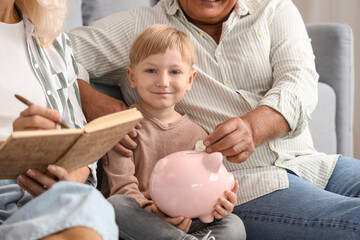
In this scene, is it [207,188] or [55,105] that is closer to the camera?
[207,188]

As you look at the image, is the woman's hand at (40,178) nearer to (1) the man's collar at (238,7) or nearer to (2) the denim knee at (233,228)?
(2) the denim knee at (233,228)

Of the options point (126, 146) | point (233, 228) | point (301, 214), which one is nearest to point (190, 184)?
point (233, 228)

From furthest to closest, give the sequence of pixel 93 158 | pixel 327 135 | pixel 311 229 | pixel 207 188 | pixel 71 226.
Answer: pixel 327 135, pixel 311 229, pixel 207 188, pixel 93 158, pixel 71 226

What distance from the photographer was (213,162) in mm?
1241

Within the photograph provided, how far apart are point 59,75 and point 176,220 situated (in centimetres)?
47

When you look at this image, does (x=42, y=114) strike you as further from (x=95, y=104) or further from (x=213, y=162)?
(x=95, y=104)

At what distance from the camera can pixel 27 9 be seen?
1.40m

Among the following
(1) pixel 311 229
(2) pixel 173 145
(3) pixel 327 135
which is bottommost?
(3) pixel 327 135

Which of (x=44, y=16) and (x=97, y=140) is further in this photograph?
Result: (x=44, y=16)

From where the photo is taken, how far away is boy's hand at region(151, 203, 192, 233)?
4.16 ft

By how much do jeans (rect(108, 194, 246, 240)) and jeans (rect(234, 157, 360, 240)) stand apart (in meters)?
0.17

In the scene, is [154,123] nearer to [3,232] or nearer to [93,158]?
[93,158]

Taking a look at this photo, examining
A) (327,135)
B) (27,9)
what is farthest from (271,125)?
(327,135)

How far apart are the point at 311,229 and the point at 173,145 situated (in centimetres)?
41
